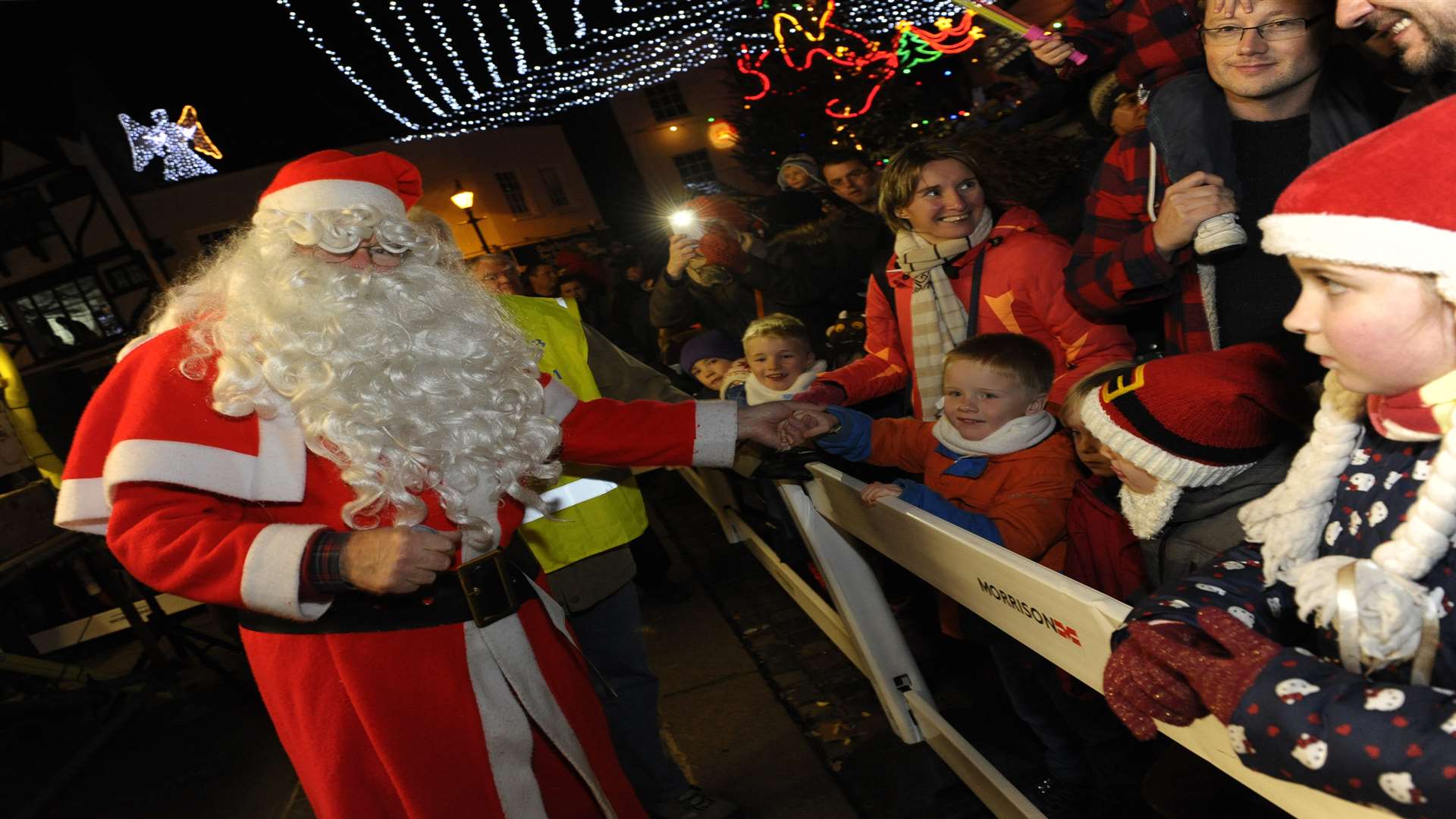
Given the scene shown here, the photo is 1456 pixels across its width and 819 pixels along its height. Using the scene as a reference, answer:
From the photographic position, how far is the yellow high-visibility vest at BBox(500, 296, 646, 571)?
281 centimetres

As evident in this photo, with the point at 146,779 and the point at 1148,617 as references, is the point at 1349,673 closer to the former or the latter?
the point at 1148,617

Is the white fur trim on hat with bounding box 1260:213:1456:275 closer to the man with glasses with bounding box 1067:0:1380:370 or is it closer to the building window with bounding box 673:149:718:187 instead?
the man with glasses with bounding box 1067:0:1380:370

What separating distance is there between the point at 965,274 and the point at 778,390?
4.16ft

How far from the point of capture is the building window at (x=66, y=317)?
59.4 feet

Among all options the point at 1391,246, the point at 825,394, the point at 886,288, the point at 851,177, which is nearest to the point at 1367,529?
the point at 1391,246

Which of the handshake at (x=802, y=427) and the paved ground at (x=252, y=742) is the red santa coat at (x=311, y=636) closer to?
the handshake at (x=802, y=427)

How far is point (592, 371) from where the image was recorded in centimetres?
305

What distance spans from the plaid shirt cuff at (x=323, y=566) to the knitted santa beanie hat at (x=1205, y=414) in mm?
1629

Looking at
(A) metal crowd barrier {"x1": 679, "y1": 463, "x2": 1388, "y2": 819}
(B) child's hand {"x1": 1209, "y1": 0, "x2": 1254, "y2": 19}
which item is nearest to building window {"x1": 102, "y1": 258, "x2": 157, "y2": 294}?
(A) metal crowd barrier {"x1": 679, "y1": 463, "x2": 1388, "y2": 819}

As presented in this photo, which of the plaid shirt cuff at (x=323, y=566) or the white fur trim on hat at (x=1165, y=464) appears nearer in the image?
the white fur trim on hat at (x=1165, y=464)

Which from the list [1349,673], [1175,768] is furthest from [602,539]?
[1349,673]

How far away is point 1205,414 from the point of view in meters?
1.67

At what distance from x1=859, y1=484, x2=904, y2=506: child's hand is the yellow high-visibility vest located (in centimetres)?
85

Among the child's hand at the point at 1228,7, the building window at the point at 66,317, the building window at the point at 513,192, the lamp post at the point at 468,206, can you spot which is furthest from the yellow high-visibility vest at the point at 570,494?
the building window at the point at 513,192
